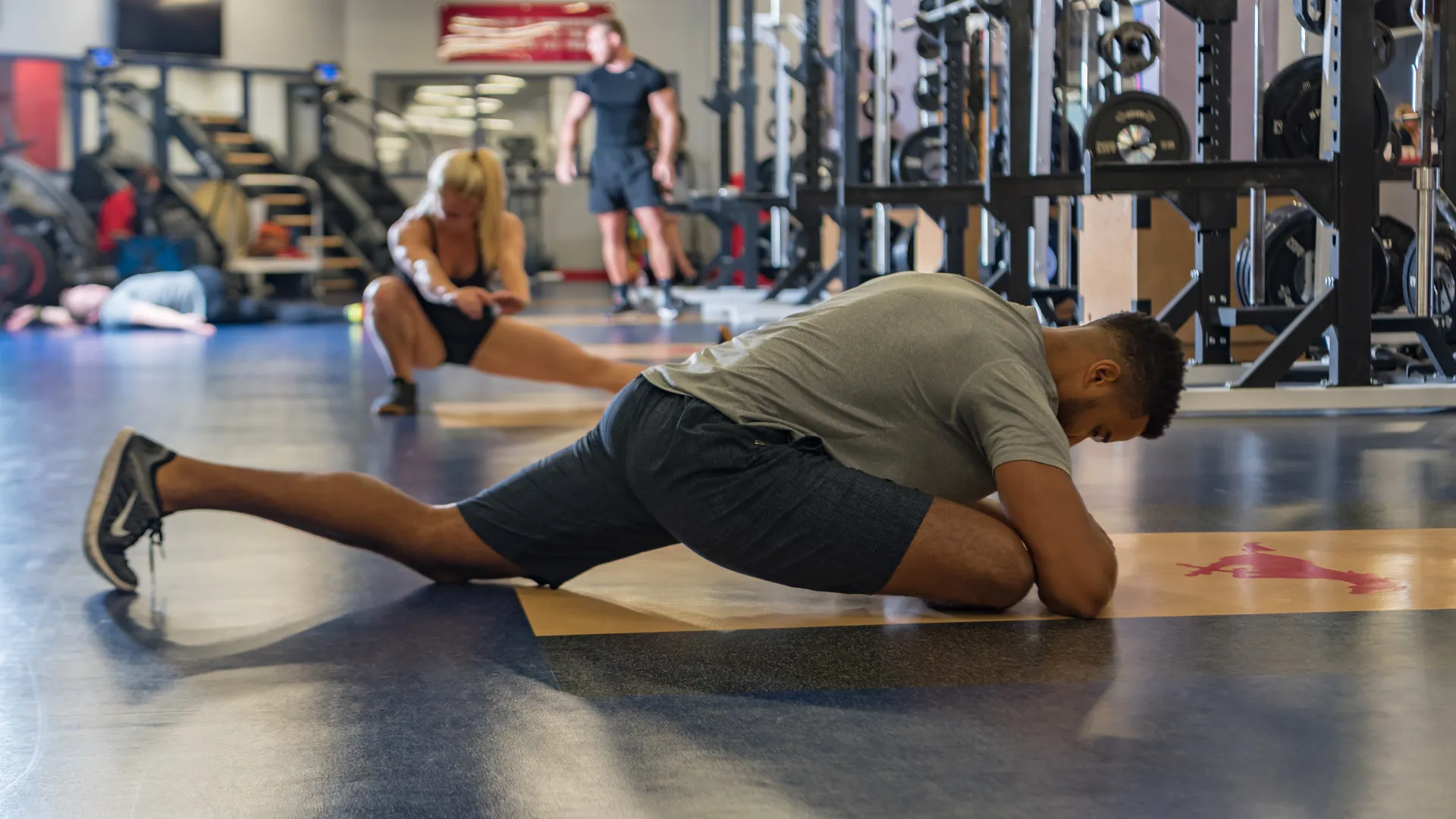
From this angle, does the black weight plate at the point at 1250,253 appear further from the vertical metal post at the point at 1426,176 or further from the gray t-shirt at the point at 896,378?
the gray t-shirt at the point at 896,378

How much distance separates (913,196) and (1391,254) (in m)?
1.67

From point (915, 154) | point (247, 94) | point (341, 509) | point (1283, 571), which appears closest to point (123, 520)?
point (341, 509)

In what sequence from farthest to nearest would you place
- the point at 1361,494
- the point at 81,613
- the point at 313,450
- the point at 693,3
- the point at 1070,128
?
the point at 693,3
the point at 1070,128
the point at 313,450
the point at 1361,494
the point at 81,613

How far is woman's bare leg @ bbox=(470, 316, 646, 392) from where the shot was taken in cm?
454

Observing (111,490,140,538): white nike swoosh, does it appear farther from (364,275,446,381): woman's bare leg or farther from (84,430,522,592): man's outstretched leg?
(364,275,446,381): woman's bare leg

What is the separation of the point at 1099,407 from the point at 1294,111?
120 inches

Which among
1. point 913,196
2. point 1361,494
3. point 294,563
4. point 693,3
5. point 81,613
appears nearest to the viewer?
point 81,613

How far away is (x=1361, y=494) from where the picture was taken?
3.16m

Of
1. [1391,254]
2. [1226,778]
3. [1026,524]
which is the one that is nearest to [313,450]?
[1026,524]

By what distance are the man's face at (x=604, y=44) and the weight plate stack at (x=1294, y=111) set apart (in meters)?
5.04

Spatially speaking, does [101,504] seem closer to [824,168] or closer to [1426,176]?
[1426,176]

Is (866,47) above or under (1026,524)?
above

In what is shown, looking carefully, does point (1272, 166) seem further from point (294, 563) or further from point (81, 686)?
point (81, 686)

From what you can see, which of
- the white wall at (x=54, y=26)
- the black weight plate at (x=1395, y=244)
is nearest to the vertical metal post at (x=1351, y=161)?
the black weight plate at (x=1395, y=244)
